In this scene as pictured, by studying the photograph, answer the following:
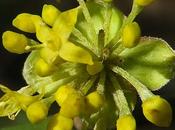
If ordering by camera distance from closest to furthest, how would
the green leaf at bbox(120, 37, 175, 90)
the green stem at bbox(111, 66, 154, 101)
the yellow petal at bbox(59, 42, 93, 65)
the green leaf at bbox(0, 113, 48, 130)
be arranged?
1. the yellow petal at bbox(59, 42, 93, 65)
2. the green stem at bbox(111, 66, 154, 101)
3. the green leaf at bbox(120, 37, 175, 90)
4. the green leaf at bbox(0, 113, 48, 130)

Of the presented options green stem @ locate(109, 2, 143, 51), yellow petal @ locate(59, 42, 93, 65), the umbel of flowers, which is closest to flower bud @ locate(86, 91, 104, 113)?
the umbel of flowers

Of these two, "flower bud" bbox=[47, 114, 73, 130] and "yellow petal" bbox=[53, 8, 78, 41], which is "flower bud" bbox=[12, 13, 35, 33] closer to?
"yellow petal" bbox=[53, 8, 78, 41]

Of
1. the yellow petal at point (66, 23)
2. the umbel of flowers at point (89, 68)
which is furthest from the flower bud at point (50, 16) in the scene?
the yellow petal at point (66, 23)

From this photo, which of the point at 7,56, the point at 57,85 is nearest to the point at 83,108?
the point at 57,85

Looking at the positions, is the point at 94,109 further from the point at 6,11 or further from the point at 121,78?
the point at 6,11

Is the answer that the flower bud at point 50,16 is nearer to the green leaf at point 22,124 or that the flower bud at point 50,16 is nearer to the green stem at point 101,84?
the green stem at point 101,84

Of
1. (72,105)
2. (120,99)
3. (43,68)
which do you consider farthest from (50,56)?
(120,99)
